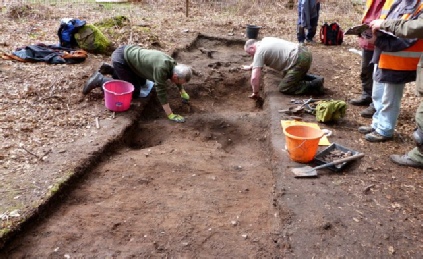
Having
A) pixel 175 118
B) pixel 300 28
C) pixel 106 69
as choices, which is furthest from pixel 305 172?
pixel 300 28

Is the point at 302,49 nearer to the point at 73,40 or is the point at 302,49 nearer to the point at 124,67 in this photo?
the point at 124,67

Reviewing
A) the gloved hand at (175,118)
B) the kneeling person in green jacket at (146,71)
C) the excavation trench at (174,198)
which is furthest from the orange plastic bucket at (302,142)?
the gloved hand at (175,118)

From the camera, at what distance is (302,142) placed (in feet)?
12.1

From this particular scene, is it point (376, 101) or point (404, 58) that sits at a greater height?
point (404, 58)

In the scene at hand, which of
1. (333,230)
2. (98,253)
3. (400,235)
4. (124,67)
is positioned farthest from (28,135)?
(400,235)

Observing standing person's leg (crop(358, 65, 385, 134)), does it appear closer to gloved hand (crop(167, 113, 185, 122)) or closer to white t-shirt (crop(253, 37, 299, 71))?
white t-shirt (crop(253, 37, 299, 71))

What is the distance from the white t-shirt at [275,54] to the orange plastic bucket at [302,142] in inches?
76.2

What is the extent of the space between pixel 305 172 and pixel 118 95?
2571mm

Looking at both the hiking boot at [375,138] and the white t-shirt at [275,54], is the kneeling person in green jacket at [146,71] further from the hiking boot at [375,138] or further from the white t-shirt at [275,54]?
the hiking boot at [375,138]

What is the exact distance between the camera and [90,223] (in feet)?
10.3

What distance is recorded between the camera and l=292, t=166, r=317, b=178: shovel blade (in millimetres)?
3605

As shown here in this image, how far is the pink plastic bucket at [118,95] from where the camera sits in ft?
16.1

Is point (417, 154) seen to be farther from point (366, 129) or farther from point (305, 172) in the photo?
point (305, 172)

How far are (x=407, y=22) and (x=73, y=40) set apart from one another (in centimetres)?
603
